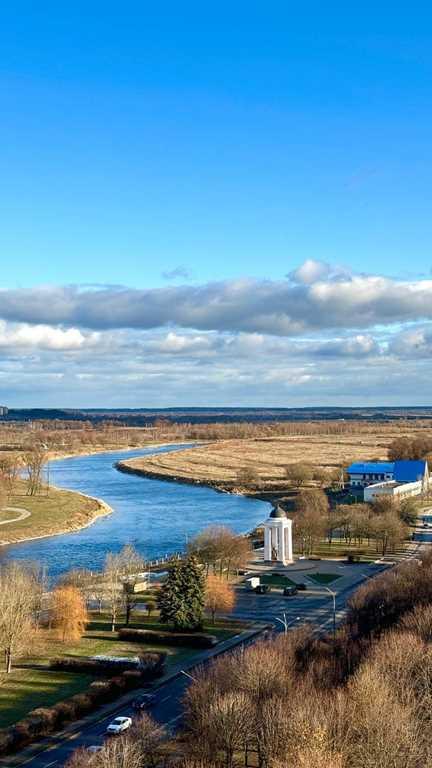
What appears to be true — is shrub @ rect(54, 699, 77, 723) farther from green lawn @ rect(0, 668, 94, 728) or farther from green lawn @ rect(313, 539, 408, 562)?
green lawn @ rect(313, 539, 408, 562)

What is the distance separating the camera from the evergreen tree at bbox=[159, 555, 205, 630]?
4259cm


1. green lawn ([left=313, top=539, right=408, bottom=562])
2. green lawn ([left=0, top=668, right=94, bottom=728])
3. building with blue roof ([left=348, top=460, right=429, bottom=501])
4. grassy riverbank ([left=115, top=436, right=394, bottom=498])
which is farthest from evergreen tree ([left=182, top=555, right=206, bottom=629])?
grassy riverbank ([left=115, top=436, right=394, bottom=498])

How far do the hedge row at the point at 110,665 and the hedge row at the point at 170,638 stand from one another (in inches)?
145

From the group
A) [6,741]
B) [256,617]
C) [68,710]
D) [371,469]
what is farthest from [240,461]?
[6,741]

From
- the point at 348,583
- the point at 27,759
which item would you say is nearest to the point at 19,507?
the point at 348,583

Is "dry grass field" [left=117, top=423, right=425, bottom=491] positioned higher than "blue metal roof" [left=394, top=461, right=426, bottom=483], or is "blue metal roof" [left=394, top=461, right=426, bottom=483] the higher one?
"blue metal roof" [left=394, top=461, right=426, bottom=483]

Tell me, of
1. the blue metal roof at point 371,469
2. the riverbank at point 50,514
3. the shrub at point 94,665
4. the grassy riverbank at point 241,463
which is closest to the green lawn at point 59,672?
the shrub at point 94,665

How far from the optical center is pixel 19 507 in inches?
3583

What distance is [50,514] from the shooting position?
283 ft

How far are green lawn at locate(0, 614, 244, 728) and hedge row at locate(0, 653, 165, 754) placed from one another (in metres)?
0.96

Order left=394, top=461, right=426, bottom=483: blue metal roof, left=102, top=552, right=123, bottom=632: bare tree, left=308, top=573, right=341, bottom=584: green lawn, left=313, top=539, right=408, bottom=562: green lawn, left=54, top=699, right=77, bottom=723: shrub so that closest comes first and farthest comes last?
left=54, top=699, right=77, bottom=723: shrub → left=102, top=552, right=123, bottom=632: bare tree → left=308, top=573, right=341, bottom=584: green lawn → left=313, top=539, right=408, bottom=562: green lawn → left=394, top=461, right=426, bottom=483: blue metal roof

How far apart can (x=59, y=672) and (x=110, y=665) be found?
93.6 inches

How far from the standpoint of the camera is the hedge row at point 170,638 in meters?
40.5

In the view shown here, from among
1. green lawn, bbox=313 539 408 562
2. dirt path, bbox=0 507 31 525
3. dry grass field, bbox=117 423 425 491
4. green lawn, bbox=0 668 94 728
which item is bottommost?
green lawn, bbox=313 539 408 562
